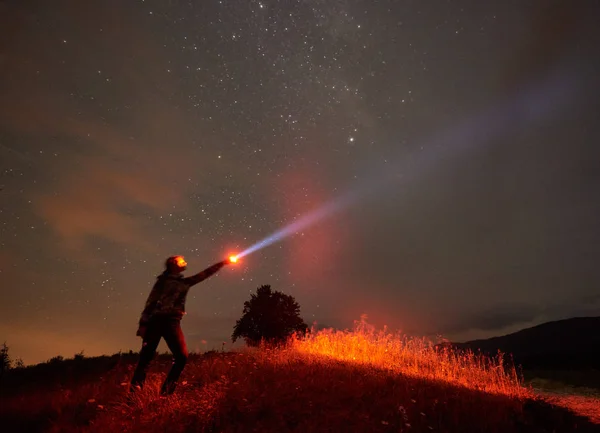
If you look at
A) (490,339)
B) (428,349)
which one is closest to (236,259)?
(428,349)

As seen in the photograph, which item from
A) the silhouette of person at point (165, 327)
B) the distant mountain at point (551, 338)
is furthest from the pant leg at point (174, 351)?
the distant mountain at point (551, 338)

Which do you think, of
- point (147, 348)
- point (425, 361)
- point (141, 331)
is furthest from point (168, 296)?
point (425, 361)

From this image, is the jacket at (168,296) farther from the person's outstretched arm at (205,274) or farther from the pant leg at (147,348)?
the pant leg at (147,348)

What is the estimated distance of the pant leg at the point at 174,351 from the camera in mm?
6699

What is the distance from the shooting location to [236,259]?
7.88 m

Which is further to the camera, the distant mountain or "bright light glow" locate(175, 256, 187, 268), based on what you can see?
the distant mountain

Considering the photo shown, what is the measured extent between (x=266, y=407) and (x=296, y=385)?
1.57 meters

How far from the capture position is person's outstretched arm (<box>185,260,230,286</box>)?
24.3 ft

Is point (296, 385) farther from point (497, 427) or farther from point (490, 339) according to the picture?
point (490, 339)

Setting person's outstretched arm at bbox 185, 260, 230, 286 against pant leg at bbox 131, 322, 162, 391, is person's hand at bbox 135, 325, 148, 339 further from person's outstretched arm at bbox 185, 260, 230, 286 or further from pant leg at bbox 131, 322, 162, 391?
person's outstretched arm at bbox 185, 260, 230, 286

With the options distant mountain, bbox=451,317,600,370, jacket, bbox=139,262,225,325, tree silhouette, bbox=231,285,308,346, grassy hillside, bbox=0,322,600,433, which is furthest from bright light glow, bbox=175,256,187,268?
distant mountain, bbox=451,317,600,370

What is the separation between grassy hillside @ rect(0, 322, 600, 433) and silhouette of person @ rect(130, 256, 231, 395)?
1.02 ft

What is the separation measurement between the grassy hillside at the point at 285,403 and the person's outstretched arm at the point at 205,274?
197cm

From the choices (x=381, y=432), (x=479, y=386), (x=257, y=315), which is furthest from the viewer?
(x=257, y=315)
